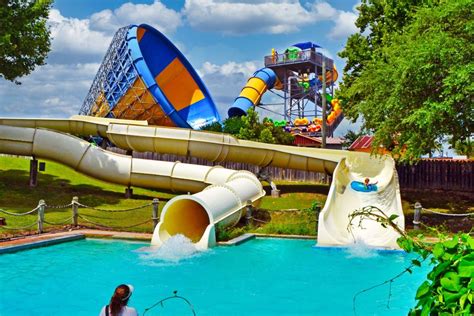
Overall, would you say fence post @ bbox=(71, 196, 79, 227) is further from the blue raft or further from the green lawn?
the blue raft

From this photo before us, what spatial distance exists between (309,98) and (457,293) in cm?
5468

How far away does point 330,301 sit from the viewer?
8.68 metres

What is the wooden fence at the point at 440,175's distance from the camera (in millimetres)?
26812

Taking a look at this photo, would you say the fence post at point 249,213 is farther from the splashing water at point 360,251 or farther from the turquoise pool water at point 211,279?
the splashing water at point 360,251

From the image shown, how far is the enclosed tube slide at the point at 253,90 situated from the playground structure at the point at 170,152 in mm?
7896

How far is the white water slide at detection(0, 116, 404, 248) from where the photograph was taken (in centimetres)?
1798

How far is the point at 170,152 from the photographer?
24.0m

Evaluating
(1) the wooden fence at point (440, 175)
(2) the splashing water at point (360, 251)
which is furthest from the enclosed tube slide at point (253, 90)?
(2) the splashing water at point (360, 251)

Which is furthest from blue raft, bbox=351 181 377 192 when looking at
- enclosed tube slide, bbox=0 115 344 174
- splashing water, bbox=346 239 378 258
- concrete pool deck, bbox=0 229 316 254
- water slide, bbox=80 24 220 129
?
water slide, bbox=80 24 220 129

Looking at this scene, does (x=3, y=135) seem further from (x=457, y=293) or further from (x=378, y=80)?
(x=457, y=293)

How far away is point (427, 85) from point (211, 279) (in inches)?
397

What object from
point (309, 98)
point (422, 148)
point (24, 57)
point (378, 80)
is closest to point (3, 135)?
point (24, 57)

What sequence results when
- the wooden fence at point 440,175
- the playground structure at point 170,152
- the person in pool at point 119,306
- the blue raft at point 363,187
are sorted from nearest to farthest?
1. the person in pool at point 119,306
2. the playground structure at point 170,152
3. the blue raft at point 363,187
4. the wooden fence at point 440,175

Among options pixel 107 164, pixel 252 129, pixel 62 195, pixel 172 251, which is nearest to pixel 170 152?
pixel 107 164
